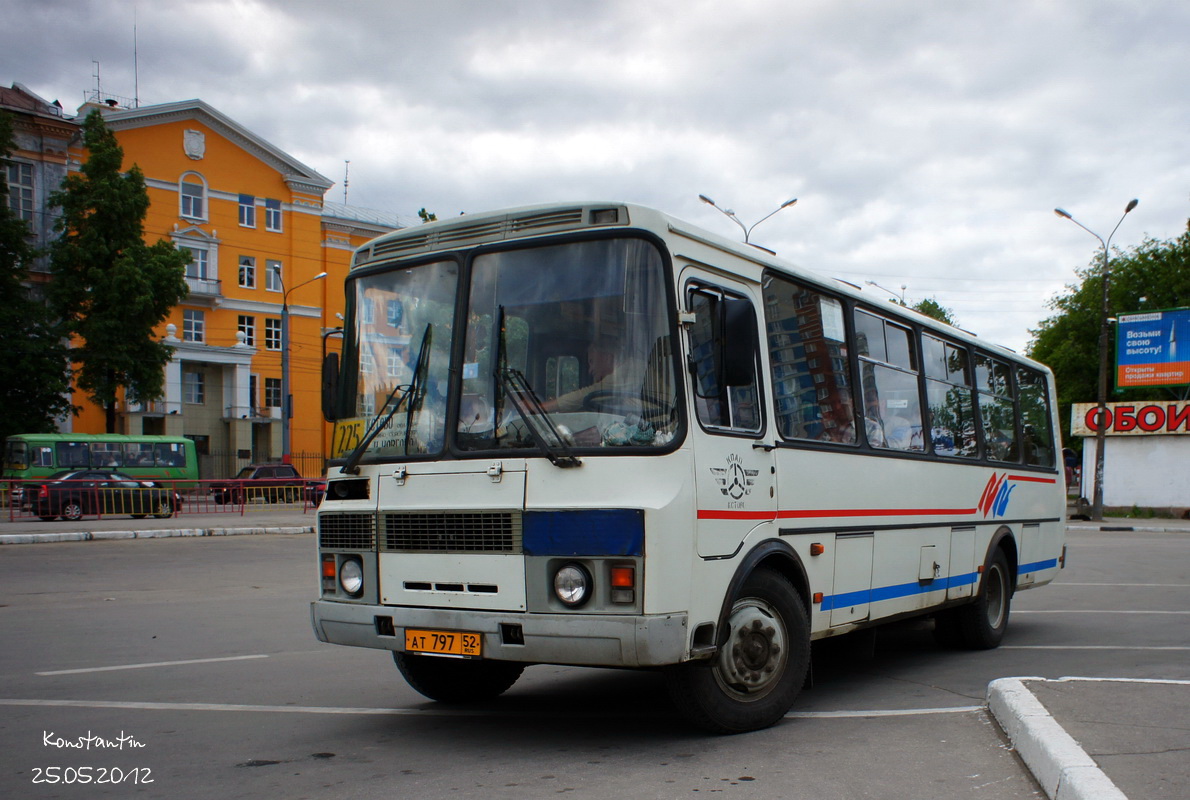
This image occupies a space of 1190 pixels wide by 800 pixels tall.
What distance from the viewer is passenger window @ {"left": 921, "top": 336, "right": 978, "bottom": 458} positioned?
917cm

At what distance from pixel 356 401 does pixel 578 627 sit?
6.98 feet

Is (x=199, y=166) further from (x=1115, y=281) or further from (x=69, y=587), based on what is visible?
(x=1115, y=281)

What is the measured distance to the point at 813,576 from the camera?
682 centimetres

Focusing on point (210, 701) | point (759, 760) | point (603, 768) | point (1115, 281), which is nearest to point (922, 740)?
point (759, 760)

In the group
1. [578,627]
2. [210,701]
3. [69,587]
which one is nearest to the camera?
[578,627]

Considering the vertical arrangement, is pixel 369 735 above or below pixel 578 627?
below

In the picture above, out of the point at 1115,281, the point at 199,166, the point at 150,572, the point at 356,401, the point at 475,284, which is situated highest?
the point at 199,166

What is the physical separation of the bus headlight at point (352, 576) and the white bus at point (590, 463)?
18 mm

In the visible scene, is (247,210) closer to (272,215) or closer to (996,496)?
(272,215)

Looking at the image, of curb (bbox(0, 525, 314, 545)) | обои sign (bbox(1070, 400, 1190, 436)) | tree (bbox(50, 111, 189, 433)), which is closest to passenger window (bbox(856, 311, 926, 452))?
curb (bbox(0, 525, 314, 545))

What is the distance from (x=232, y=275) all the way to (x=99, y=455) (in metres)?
19.0

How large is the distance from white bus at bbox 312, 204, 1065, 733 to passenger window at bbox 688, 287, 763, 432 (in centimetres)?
1

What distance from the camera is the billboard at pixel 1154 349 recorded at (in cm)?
3884

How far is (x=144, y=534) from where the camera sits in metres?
23.7
